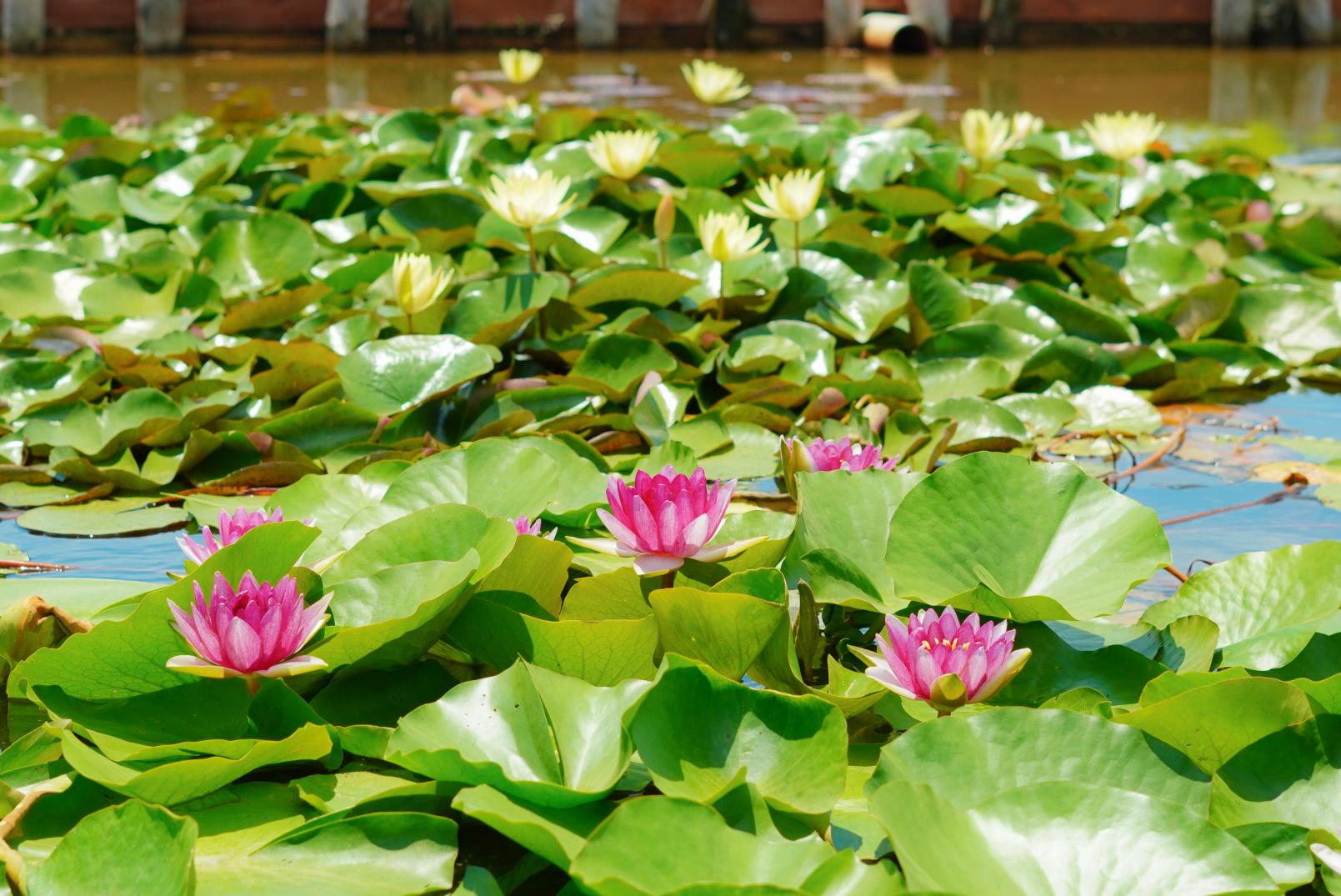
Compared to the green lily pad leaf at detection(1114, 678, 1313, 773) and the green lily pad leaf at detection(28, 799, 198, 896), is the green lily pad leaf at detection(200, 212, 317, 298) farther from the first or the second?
the green lily pad leaf at detection(1114, 678, 1313, 773)

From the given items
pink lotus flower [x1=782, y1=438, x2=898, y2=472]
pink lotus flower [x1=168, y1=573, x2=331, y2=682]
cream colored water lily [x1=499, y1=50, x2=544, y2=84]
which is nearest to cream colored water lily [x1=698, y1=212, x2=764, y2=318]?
pink lotus flower [x1=782, y1=438, x2=898, y2=472]

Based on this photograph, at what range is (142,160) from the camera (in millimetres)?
3662

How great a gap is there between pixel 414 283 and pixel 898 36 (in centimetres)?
945

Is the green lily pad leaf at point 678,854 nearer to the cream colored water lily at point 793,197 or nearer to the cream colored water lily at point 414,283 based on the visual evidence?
the cream colored water lily at point 414,283

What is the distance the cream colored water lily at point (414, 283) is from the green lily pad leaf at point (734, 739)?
4.21ft

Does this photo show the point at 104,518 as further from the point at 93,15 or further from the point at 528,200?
the point at 93,15

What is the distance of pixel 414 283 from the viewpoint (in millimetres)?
2170

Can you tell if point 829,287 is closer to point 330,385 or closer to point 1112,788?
point 330,385

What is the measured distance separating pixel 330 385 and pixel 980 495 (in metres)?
1.24

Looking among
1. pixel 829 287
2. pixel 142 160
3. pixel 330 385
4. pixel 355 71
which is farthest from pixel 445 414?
pixel 355 71

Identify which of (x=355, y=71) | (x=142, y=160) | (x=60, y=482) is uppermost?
(x=355, y=71)

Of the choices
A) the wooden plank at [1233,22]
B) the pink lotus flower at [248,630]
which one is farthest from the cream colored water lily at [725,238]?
the wooden plank at [1233,22]

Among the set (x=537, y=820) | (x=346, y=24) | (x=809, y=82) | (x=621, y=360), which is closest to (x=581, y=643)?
(x=537, y=820)

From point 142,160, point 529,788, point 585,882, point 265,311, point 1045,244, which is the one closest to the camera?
point 585,882
